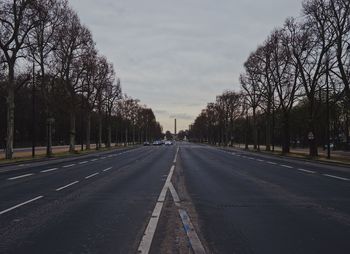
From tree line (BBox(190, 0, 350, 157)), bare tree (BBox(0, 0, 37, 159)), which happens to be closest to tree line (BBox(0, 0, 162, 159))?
bare tree (BBox(0, 0, 37, 159))

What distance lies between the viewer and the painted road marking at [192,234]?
745 centimetres

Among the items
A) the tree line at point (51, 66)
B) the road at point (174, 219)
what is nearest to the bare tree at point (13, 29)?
the tree line at point (51, 66)

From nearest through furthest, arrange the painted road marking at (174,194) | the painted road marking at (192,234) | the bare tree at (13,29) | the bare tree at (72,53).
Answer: the painted road marking at (192,234) < the painted road marking at (174,194) < the bare tree at (13,29) < the bare tree at (72,53)

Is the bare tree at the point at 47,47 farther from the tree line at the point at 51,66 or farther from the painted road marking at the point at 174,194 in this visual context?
the painted road marking at the point at 174,194

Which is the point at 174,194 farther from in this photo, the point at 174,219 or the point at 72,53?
the point at 72,53

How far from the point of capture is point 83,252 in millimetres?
7309

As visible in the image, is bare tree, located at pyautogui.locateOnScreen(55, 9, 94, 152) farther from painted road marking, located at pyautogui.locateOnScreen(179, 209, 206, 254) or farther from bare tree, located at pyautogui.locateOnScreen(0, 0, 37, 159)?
painted road marking, located at pyautogui.locateOnScreen(179, 209, 206, 254)

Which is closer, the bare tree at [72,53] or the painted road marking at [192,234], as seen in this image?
the painted road marking at [192,234]

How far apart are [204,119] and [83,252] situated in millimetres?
161410

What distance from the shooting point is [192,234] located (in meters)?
8.66

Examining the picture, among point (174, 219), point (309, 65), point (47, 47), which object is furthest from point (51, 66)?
point (174, 219)

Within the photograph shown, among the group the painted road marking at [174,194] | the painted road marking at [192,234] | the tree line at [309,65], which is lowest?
the painted road marking at [192,234]

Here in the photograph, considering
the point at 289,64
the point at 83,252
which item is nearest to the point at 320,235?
the point at 83,252

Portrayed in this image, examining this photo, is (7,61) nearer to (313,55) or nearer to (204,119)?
(313,55)
